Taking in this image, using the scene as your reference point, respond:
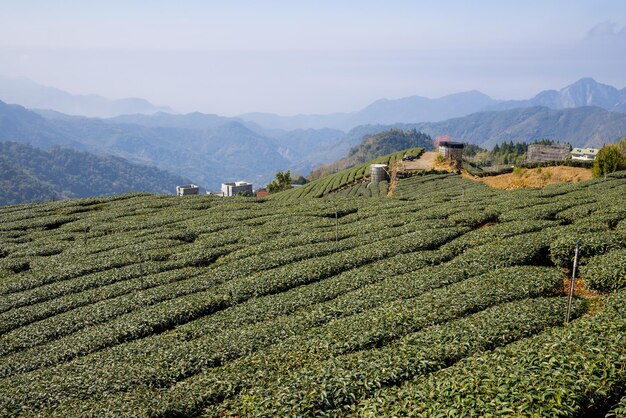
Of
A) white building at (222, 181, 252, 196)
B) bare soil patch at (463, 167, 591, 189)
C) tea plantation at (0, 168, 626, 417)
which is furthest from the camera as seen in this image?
white building at (222, 181, 252, 196)

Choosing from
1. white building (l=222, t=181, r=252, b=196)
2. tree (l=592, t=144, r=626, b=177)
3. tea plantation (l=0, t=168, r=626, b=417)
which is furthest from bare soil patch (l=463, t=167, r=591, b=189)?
white building (l=222, t=181, r=252, b=196)

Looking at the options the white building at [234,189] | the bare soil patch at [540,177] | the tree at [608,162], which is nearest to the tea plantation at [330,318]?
the tree at [608,162]

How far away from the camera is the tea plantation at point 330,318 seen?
15.1m

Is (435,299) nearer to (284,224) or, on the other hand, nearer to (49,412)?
(49,412)

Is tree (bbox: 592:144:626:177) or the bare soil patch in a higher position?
tree (bbox: 592:144:626:177)

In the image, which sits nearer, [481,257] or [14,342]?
[14,342]

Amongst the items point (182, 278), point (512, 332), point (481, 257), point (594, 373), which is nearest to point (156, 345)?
point (182, 278)

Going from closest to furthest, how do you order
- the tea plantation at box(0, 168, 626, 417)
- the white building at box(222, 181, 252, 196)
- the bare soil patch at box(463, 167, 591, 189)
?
the tea plantation at box(0, 168, 626, 417)
the bare soil patch at box(463, 167, 591, 189)
the white building at box(222, 181, 252, 196)

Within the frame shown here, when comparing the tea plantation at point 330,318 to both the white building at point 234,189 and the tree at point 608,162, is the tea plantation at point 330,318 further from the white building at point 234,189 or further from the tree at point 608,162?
the white building at point 234,189

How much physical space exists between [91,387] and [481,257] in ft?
80.8

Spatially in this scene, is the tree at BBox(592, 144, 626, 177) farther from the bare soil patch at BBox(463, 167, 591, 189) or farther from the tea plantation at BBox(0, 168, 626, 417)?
the tea plantation at BBox(0, 168, 626, 417)

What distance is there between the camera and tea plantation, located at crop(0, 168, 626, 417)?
15094mm

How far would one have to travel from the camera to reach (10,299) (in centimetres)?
3222

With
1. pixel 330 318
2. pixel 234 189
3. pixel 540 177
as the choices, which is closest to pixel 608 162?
pixel 540 177
